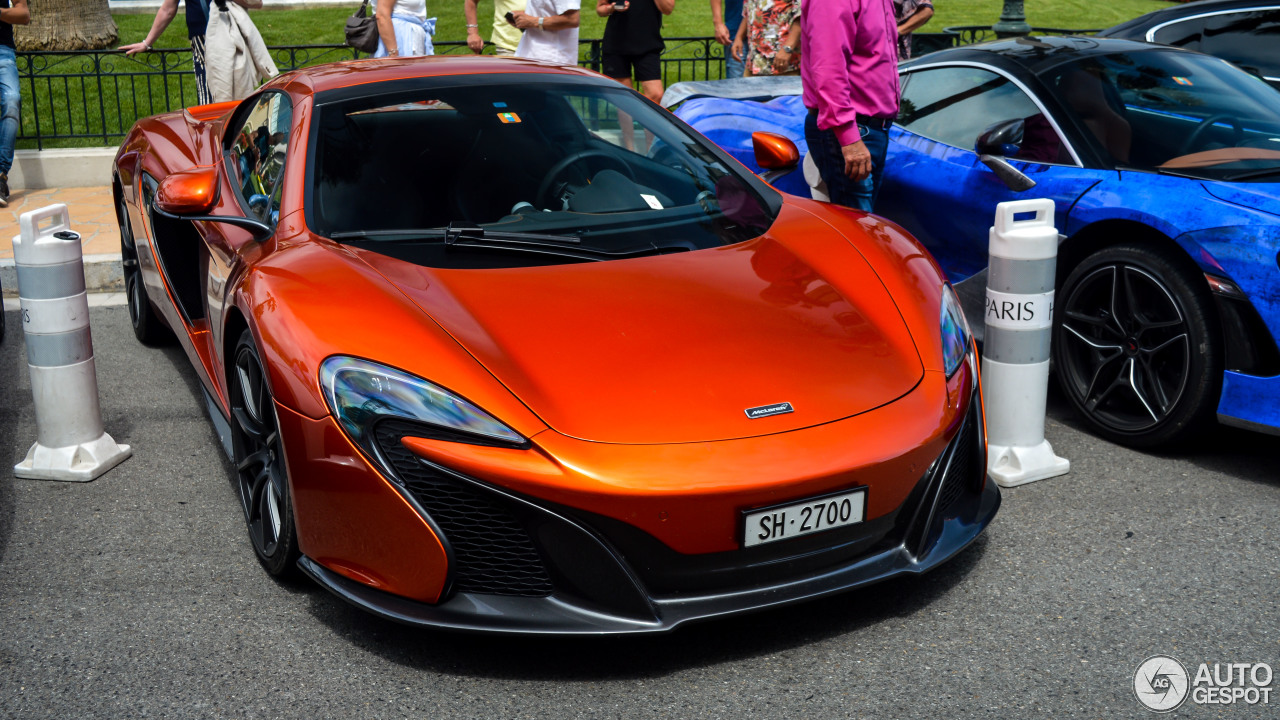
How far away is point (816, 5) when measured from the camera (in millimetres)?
4844

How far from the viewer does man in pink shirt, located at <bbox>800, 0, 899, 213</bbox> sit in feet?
15.8

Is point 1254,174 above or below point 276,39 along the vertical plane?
below

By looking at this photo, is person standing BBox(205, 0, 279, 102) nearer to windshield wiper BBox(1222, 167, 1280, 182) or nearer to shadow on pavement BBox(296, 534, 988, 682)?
shadow on pavement BBox(296, 534, 988, 682)

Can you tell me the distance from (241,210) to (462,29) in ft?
45.1

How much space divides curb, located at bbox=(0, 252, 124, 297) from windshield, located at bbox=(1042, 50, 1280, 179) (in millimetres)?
5130

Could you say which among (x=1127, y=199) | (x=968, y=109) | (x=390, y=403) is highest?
(x=968, y=109)

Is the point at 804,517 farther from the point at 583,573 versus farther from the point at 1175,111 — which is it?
the point at 1175,111

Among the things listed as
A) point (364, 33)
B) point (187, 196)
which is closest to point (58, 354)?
point (187, 196)

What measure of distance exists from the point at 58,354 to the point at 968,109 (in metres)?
3.72

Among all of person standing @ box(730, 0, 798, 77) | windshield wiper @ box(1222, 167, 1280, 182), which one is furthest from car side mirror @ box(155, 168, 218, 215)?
person standing @ box(730, 0, 798, 77)

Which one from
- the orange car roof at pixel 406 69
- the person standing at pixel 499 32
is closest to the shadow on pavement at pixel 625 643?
the orange car roof at pixel 406 69

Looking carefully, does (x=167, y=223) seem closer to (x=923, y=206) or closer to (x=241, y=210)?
(x=241, y=210)

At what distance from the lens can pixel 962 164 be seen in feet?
16.1

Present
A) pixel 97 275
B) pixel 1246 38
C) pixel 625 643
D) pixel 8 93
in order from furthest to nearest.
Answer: pixel 8 93, pixel 97 275, pixel 1246 38, pixel 625 643
